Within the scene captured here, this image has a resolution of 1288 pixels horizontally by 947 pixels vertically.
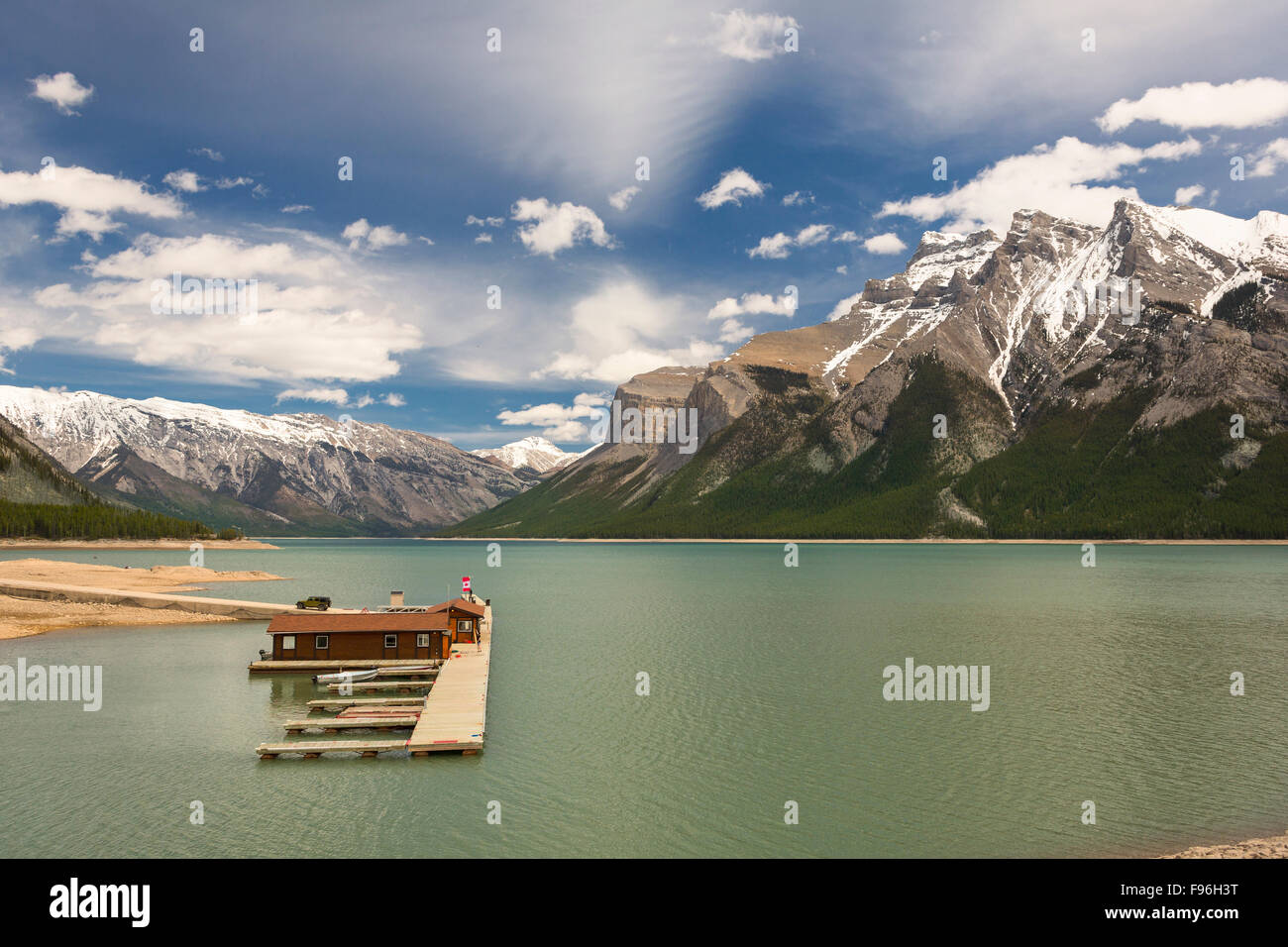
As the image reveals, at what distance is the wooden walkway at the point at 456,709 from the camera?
1428 inches

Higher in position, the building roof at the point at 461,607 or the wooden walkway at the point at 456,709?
the building roof at the point at 461,607

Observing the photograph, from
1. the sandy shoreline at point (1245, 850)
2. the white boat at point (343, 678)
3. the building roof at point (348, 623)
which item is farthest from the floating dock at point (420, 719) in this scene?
the sandy shoreline at point (1245, 850)

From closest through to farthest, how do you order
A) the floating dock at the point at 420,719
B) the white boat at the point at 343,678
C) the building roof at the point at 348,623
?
the floating dock at the point at 420,719 < the white boat at the point at 343,678 < the building roof at the point at 348,623

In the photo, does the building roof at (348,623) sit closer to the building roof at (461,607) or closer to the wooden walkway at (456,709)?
the building roof at (461,607)

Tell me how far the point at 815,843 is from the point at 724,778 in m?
7.23

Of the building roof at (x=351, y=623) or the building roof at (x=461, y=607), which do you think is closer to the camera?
the building roof at (x=351, y=623)

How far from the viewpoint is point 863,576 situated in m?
139

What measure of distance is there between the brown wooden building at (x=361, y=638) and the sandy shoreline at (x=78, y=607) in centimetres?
2861

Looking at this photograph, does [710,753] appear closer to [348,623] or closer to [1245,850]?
[1245,850]

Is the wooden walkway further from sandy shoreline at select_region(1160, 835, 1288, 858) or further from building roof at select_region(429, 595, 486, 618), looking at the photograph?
sandy shoreline at select_region(1160, 835, 1288, 858)
